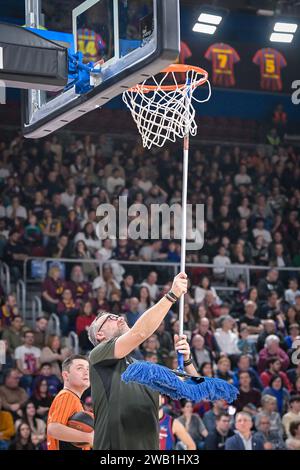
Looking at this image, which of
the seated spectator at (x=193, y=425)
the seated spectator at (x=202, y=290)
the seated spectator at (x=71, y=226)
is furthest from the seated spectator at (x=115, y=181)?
the seated spectator at (x=193, y=425)

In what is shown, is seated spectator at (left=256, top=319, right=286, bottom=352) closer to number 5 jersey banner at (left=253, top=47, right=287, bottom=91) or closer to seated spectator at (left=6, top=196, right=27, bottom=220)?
seated spectator at (left=6, top=196, right=27, bottom=220)

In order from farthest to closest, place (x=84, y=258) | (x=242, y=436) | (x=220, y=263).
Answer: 1. (x=220, y=263)
2. (x=84, y=258)
3. (x=242, y=436)

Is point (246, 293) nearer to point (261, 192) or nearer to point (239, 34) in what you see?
A: point (261, 192)

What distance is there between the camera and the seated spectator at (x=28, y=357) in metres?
12.9

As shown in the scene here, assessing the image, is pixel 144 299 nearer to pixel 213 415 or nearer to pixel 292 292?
pixel 213 415

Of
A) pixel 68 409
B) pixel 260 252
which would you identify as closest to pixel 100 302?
pixel 260 252

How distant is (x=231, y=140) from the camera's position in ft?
66.8

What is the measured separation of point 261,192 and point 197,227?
2226 millimetres

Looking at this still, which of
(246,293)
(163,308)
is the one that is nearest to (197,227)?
(246,293)

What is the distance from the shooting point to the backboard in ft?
18.3

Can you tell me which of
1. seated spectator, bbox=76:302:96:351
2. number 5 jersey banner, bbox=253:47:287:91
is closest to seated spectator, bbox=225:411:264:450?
seated spectator, bbox=76:302:96:351

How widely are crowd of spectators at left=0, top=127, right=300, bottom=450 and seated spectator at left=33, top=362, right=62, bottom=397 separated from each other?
0.06 feet

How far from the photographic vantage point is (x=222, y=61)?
62.1 ft

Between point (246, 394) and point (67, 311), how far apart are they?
286cm
